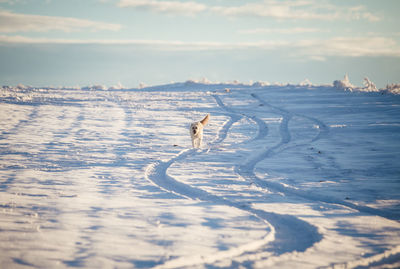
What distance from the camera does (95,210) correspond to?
4695 mm

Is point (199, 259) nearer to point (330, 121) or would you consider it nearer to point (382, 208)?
point (382, 208)

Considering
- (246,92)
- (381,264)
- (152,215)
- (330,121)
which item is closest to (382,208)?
(381,264)

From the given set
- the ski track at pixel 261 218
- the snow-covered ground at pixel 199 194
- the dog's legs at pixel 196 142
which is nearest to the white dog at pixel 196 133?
the dog's legs at pixel 196 142

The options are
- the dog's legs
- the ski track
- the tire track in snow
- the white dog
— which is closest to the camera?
the ski track

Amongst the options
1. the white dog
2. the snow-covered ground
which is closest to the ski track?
the snow-covered ground

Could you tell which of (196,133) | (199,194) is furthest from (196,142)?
(199,194)

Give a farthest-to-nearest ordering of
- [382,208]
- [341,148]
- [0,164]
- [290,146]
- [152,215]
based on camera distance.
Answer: [290,146] → [341,148] → [0,164] → [382,208] → [152,215]

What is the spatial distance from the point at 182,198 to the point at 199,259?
2.06 metres

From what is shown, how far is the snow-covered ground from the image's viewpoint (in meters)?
3.50

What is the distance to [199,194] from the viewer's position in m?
5.64

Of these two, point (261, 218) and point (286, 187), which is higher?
point (286, 187)

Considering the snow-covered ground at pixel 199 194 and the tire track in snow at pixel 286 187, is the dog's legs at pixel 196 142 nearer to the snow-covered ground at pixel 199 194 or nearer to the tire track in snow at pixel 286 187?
the snow-covered ground at pixel 199 194

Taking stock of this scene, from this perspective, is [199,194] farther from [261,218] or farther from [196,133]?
[196,133]

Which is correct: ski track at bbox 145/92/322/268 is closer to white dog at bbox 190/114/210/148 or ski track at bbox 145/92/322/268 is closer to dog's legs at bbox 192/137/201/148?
white dog at bbox 190/114/210/148
